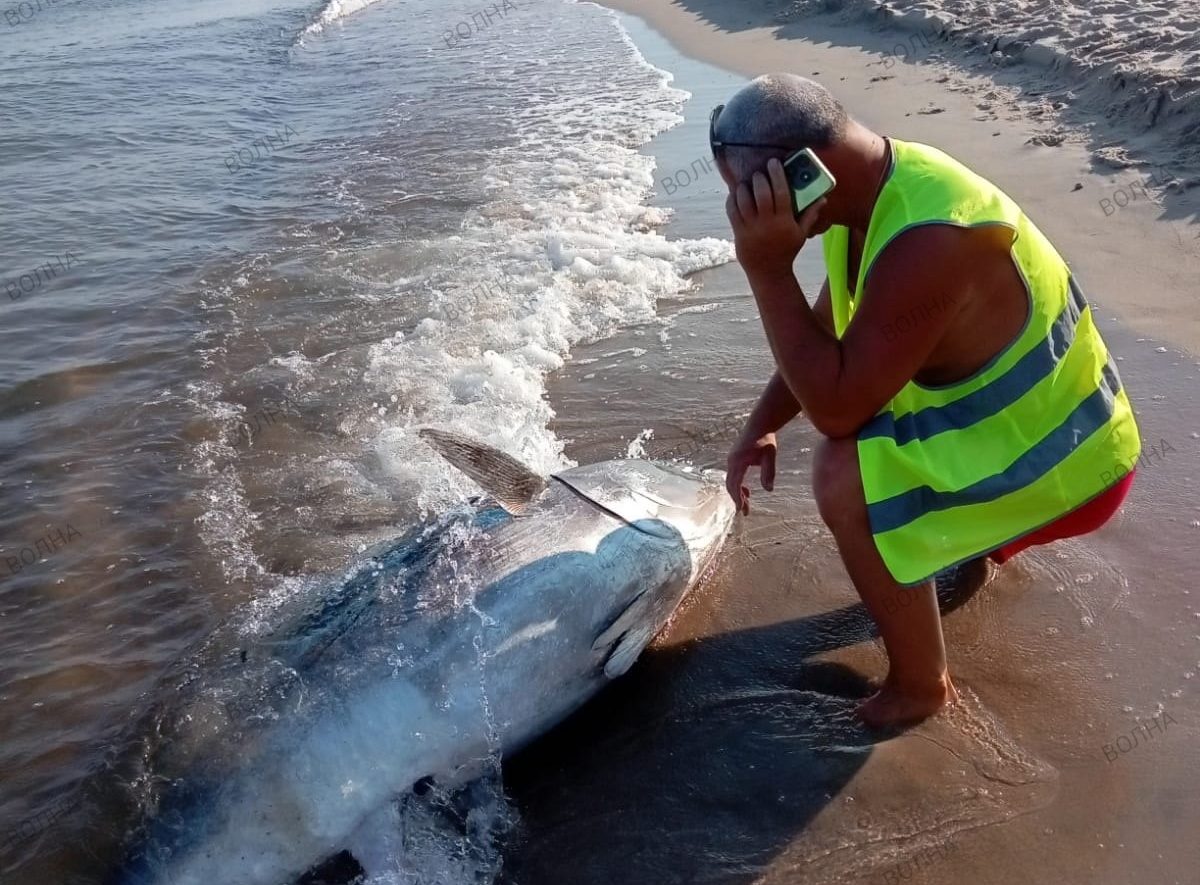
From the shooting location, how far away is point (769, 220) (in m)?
2.35

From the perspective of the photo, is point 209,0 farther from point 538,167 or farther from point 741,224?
point 741,224

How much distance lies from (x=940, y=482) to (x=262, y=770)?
193cm

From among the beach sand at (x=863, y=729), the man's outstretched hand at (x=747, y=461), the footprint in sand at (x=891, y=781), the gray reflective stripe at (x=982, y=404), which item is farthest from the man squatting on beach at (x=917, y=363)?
the man's outstretched hand at (x=747, y=461)

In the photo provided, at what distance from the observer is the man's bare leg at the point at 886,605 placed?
2682 millimetres

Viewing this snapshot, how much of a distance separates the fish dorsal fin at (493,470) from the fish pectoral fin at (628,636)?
49 cm

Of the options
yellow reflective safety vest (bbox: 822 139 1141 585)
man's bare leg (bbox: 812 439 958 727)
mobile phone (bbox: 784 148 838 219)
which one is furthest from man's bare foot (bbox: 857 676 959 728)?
mobile phone (bbox: 784 148 838 219)

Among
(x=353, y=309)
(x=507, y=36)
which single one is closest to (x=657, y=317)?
(x=353, y=309)

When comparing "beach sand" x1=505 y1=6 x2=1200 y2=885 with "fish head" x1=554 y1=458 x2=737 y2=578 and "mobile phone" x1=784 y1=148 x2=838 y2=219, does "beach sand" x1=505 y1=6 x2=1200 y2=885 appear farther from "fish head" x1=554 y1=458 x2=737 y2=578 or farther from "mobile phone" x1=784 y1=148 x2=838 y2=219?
"mobile phone" x1=784 y1=148 x2=838 y2=219

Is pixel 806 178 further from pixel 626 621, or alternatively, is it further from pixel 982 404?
pixel 626 621

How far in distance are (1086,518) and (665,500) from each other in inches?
52.4

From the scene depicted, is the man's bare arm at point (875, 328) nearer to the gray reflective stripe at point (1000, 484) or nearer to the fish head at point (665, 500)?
the gray reflective stripe at point (1000, 484)

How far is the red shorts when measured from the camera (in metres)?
2.76

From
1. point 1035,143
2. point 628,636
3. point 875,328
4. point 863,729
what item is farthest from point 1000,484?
point 1035,143

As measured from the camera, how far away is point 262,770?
2.66 m
